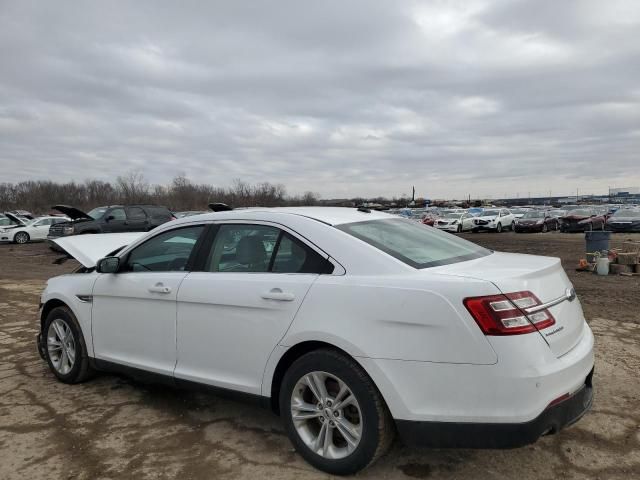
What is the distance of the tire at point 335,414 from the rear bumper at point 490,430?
15 centimetres

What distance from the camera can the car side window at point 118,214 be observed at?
19.1 metres

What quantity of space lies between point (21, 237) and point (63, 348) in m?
25.8

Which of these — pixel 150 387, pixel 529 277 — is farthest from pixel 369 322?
pixel 150 387

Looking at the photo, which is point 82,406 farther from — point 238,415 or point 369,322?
point 369,322

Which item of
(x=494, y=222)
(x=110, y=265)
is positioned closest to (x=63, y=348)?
(x=110, y=265)

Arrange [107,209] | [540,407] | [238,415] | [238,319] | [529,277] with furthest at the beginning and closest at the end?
[107,209] → [238,415] → [238,319] → [529,277] → [540,407]

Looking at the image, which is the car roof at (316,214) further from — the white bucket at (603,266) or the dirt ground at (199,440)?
the white bucket at (603,266)

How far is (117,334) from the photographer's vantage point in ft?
13.8

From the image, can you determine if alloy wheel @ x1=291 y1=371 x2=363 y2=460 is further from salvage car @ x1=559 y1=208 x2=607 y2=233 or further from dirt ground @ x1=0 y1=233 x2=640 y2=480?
salvage car @ x1=559 y1=208 x2=607 y2=233

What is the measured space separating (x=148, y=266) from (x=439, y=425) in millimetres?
2641

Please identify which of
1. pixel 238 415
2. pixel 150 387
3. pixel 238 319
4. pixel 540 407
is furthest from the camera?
pixel 150 387

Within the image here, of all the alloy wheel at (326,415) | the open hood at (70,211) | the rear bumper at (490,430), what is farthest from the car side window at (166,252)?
the open hood at (70,211)

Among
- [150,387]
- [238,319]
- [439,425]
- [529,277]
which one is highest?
[529,277]

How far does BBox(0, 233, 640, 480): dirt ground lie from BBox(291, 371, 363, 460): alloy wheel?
0.59 feet
